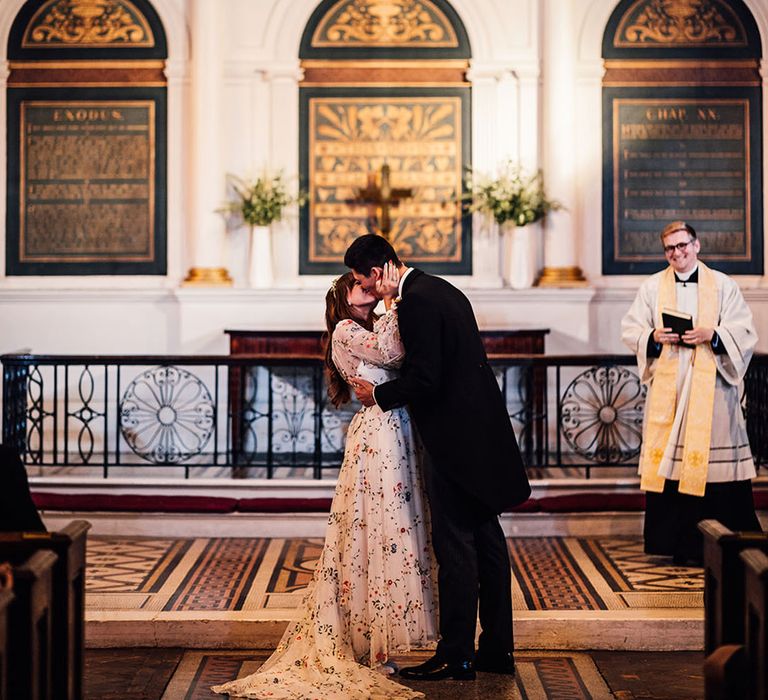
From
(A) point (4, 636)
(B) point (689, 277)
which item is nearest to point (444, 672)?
(A) point (4, 636)

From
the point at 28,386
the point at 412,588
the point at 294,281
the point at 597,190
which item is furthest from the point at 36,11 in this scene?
the point at 412,588

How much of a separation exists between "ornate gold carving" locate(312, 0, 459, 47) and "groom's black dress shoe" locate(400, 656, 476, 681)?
23.4 ft

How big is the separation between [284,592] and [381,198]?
5.16 m

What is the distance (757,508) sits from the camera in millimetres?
7445

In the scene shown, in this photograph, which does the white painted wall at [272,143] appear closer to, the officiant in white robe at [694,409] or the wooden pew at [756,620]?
the officiant in white robe at [694,409]

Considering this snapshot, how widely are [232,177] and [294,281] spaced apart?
1066 millimetres

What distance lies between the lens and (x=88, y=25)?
10.6 meters

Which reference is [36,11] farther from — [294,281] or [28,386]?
[28,386]

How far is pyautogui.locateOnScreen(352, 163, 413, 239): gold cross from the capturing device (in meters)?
10.3

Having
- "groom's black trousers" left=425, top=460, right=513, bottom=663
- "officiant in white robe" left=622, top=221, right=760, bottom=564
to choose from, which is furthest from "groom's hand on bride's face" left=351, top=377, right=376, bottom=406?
"officiant in white robe" left=622, top=221, right=760, bottom=564

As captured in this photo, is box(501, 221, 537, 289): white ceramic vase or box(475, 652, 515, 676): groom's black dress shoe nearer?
box(475, 652, 515, 676): groom's black dress shoe

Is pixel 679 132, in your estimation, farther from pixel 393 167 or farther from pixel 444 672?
pixel 444 672

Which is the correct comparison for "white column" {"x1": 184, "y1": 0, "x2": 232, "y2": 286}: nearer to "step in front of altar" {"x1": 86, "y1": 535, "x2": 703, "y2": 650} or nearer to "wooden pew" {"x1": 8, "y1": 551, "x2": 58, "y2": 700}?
"step in front of altar" {"x1": 86, "y1": 535, "x2": 703, "y2": 650}

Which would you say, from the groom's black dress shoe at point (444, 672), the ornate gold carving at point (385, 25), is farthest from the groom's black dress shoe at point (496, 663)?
the ornate gold carving at point (385, 25)
